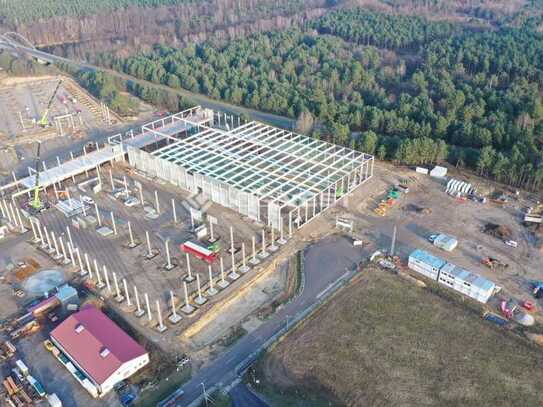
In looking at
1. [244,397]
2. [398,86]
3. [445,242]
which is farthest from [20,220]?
[398,86]

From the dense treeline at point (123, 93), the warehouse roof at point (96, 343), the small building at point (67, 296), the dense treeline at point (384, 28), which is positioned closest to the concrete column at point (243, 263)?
the warehouse roof at point (96, 343)

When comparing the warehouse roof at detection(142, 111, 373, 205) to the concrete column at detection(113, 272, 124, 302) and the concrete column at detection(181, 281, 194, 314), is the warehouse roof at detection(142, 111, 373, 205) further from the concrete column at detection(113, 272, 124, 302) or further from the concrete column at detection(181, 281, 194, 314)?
the concrete column at detection(113, 272, 124, 302)

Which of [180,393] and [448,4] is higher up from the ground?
[448,4]

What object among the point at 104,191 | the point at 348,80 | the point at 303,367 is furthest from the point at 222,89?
the point at 303,367

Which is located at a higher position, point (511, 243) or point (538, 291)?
point (511, 243)

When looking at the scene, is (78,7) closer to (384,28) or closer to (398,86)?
(384,28)

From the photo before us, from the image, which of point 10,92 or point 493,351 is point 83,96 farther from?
point 493,351

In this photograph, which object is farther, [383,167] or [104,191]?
[383,167]

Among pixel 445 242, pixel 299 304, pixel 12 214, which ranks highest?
pixel 12 214
